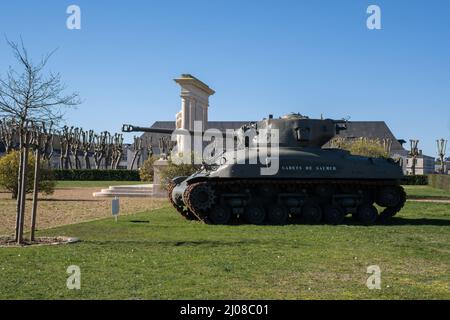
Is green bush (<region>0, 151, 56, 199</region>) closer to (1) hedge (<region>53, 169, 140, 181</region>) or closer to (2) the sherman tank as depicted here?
(2) the sherman tank

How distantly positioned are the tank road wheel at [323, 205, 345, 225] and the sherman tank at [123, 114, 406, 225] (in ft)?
0.09

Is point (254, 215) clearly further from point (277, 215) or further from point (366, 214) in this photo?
point (366, 214)

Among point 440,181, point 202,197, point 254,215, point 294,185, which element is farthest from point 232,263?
point 440,181

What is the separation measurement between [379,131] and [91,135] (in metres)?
50.3

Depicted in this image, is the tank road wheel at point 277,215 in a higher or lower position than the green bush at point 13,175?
lower

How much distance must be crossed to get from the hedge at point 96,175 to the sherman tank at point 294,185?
4236 cm

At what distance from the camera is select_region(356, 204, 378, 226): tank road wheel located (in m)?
16.6

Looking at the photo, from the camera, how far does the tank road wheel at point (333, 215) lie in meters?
16.3

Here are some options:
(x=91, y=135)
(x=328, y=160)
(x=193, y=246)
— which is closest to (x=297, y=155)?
(x=328, y=160)

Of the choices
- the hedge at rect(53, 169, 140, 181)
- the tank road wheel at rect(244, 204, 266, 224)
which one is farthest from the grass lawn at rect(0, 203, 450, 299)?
the hedge at rect(53, 169, 140, 181)

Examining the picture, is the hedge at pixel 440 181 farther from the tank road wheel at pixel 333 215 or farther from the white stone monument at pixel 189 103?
the tank road wheel at pixel 333 215

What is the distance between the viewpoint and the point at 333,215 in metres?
16.3

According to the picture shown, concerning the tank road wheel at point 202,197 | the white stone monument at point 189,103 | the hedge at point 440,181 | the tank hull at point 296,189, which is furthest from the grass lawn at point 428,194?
the tank road wheel at point 202,197
